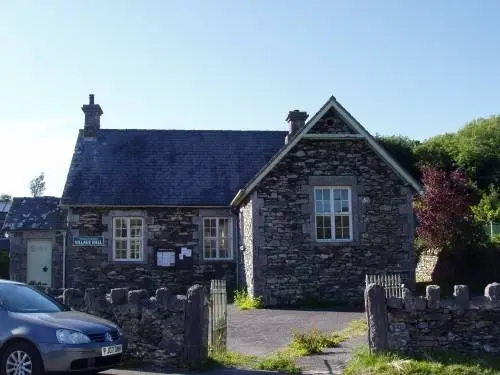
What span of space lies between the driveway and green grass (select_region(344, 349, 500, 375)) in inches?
16.5

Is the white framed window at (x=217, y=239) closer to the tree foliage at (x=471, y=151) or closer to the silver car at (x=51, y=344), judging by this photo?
the silver car at (x=51, y=344)

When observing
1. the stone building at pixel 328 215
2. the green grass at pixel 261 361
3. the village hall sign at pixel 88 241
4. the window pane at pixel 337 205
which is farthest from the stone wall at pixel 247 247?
the green grass at pixel 261 361

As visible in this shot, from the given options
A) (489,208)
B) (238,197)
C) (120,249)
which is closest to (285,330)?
(238,197)

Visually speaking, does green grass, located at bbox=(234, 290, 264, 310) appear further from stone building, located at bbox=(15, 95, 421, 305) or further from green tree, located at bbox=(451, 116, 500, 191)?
green tree, located at bbox=(451, 116, 500, 191)

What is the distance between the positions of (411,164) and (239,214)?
3081 centimetres

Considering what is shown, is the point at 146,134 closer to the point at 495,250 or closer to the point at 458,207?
the point at 458,207

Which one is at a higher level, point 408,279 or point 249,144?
point 249,144

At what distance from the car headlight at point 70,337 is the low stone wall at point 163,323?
1901mm

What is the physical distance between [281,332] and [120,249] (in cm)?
1053

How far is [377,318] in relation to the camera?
1019 centimetres

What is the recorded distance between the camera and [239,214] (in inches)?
908

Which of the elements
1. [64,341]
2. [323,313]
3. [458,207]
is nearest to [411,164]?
[458,207]

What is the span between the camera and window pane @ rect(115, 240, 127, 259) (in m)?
23.2

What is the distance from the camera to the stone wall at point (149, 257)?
2294 cm
